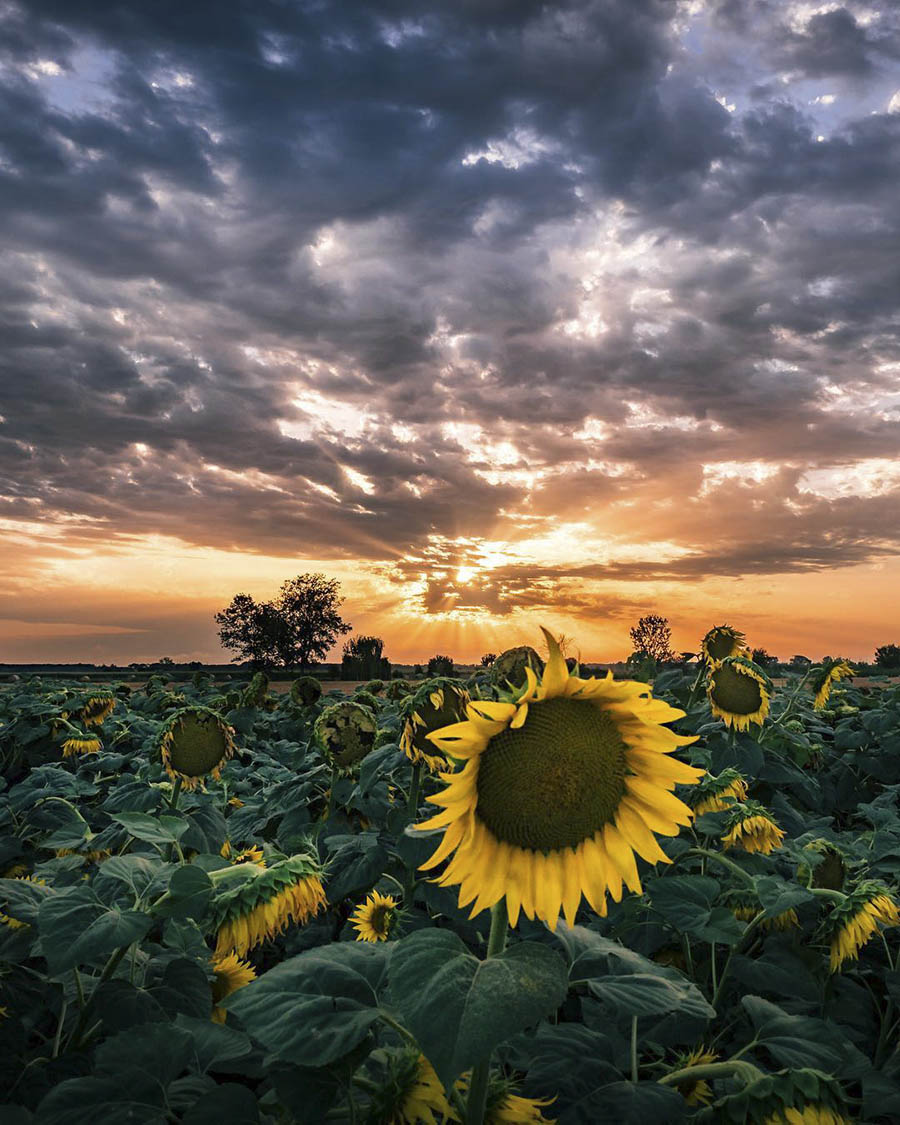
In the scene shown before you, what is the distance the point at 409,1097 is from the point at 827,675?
26.6ft

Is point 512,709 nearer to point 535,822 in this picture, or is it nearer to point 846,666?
point 535,822

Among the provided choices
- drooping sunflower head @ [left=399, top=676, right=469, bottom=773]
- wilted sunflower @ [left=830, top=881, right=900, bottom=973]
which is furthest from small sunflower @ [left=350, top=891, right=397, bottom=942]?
wilted sunflower @ [left=830, top=881, right=900, bottom=973]

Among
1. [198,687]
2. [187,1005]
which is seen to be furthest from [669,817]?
[198,687]

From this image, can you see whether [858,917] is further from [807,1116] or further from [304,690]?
[304,690]

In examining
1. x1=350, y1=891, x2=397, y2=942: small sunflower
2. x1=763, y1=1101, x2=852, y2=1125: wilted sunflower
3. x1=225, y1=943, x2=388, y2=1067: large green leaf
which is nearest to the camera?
x1=225, y1=943, x2=388, y2=1067: large green leaf

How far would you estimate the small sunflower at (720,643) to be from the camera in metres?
6.68

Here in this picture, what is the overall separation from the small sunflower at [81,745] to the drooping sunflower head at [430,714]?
5293mm

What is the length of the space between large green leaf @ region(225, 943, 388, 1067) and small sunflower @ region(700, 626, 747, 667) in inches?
217

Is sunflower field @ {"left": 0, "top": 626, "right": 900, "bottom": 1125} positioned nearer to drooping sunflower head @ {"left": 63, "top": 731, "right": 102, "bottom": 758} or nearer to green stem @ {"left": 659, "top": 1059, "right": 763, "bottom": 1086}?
green stem @ {"left": 659, "top": 1059, "right": 763, "bottom": 1086}

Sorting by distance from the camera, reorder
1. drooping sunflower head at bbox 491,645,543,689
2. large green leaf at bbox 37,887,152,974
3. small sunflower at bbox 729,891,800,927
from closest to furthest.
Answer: large green leaf at bbox 37,887,152,974, drooping sunflower head at bbox 491,645,543,689, small sunflower at bbox 729,891,800,927

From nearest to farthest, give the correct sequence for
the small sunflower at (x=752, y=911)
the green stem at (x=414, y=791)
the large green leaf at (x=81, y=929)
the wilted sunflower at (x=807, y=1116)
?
the wilted sunflower at (x=807, y=1116)
the large green leaf at (x=81, y=929)
the small sunflower at (x=752, y=911)
the green stem at (x=414, y=791)

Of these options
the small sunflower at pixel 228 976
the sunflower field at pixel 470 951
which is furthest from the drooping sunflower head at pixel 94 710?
the small sunflower at pixel 228 976

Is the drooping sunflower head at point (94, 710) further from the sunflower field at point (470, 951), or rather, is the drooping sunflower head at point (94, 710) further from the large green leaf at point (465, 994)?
the large green leaf at point (465, 994)

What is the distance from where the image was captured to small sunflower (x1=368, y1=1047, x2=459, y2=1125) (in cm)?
156
